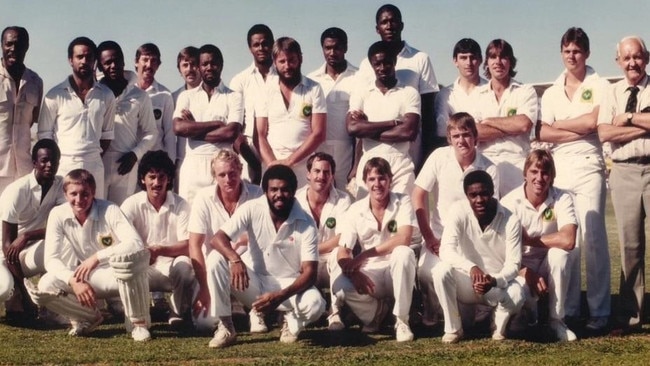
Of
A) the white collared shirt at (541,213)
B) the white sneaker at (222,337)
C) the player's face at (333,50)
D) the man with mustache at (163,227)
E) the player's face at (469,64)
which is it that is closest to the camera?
the white sneaker at (222,337)

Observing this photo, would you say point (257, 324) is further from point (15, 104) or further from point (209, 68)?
point (15, 104)

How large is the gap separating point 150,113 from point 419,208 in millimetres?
3312

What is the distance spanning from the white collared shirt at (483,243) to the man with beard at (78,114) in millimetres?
3734

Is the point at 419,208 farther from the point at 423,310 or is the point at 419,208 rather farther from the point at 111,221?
the point at 111,221

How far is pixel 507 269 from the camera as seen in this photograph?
7316mm

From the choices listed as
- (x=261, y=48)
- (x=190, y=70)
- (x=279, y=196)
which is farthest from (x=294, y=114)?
(x=279, y=196)

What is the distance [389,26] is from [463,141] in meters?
1.94

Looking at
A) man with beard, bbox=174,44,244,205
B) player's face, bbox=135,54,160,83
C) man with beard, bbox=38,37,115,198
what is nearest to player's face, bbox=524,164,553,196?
man with beard, bbox=174,44,244,205

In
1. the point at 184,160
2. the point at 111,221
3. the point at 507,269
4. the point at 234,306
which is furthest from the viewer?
the point at 184,160

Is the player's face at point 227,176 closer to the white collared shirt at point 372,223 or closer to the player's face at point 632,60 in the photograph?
the white collared shirt at point 372,223

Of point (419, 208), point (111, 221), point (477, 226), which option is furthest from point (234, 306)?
point (477, 226)

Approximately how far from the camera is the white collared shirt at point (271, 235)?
7523 mm

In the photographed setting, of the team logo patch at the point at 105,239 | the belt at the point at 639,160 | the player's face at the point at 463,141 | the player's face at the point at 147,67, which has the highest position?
the player's face at the point at 147,67

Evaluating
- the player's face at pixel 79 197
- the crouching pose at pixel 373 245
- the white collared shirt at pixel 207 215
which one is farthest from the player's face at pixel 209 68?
the crouching pose at pixel 373 245
